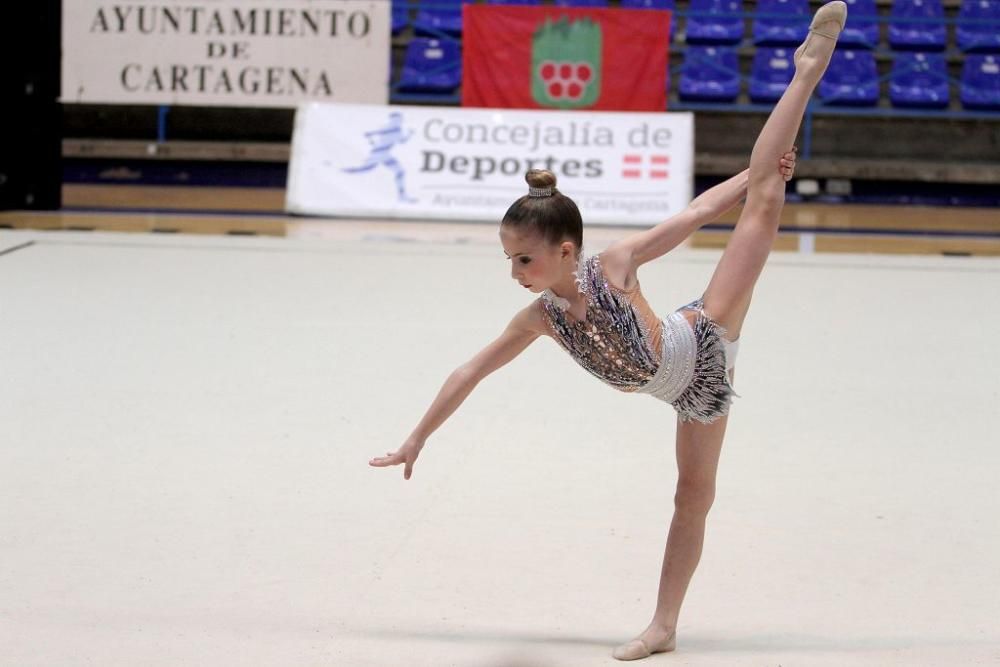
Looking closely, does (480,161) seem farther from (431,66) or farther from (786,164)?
(786,164)

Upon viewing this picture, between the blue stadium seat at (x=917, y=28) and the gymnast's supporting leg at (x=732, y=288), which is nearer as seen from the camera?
the gymnast's supporting leg at (x=732, y=288)

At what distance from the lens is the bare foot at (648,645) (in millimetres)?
2240

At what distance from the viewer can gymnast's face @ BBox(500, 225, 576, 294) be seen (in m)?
2.15

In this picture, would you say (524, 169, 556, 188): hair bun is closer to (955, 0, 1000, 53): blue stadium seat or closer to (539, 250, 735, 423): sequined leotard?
(539, 250, 735, 423): sequined leotard

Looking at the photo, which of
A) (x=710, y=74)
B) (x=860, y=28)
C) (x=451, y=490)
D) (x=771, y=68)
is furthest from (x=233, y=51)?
(x=451, y=490)

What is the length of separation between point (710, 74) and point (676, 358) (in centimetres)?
802

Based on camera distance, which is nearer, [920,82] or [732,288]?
[732,288]

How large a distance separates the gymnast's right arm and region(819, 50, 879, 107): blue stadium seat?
8.07 meters

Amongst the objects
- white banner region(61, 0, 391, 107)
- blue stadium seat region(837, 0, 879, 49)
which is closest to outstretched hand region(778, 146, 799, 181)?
white banner region(61, 0, 391, 107)

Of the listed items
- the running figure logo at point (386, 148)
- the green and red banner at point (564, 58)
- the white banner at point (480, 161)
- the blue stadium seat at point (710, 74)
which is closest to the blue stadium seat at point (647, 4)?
the blue stadium seat at point (710, 74)

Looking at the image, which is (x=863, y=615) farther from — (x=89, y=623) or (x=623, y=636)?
(x=89, y=623)

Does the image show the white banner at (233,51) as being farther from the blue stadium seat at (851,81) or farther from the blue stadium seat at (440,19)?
the blue stadium seat at (851,81)

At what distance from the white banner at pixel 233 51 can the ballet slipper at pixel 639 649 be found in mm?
7049

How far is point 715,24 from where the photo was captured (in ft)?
33.2
